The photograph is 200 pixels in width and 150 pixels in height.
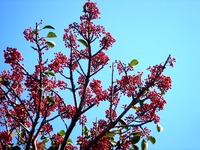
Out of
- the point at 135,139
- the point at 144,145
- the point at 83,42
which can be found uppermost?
the point at 83,42

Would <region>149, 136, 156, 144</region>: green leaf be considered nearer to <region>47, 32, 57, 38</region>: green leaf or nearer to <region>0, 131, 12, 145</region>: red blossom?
<region>47, 32, 57, 38</region>: green leaf

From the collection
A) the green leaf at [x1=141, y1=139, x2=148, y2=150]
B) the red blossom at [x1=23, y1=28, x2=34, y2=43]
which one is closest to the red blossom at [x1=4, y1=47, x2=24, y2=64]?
the red blossom at [x1=23, y1=28, x2=34, y2=43]

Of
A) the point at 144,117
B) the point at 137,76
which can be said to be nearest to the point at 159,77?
the point at 137,76

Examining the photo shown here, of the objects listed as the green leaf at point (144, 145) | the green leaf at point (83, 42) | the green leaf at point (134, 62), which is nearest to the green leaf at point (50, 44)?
the green leaf at point (83, 42)

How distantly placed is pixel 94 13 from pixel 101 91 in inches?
74.1

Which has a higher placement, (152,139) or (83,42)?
(83,42)

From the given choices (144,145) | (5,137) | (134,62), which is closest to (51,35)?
(134,62)

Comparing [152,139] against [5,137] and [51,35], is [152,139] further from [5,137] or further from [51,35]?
[5,137]

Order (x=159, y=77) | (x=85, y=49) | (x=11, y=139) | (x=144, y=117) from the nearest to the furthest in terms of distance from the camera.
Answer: (x=159, y=77)
(x=144, y=117)
(x=85, y=49)
(x=11, y=139)

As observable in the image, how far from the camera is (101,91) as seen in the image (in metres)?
6.99

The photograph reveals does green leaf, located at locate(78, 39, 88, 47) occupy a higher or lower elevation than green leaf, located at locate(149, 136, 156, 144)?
higher

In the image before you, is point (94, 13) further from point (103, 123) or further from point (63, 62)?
point (103, 123)

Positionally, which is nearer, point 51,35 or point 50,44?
point 50,44

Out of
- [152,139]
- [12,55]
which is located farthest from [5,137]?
[152,139]
